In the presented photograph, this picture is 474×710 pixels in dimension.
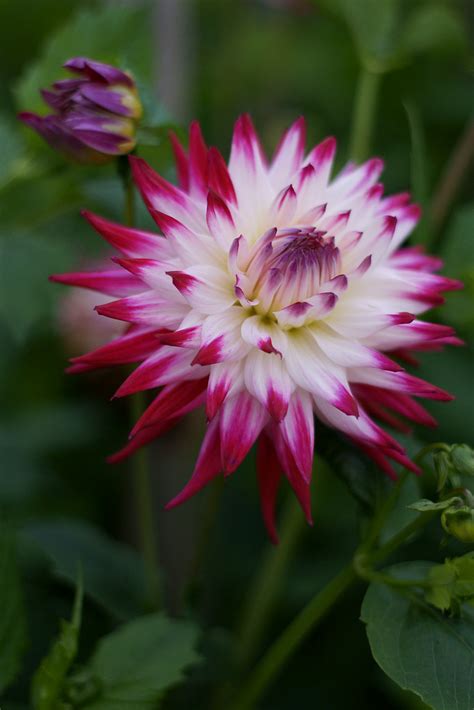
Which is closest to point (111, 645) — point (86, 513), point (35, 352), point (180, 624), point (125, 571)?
point (180, 624)

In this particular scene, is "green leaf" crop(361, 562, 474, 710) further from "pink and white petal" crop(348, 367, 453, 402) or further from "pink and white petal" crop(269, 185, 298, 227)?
"pink and white petal" crop(269, 185, 298, 227)

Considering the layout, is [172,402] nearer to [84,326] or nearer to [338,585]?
[338,585]

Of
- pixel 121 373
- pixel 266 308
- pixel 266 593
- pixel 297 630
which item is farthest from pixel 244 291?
pixel 121 373

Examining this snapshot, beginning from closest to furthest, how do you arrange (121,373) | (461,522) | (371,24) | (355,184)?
1. (461,522)
2. (355,184)
3. (371,24)
4. (121,373)

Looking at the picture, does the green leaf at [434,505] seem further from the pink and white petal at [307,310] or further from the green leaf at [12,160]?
the green leaf at [12,160]

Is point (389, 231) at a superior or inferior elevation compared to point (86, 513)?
superior

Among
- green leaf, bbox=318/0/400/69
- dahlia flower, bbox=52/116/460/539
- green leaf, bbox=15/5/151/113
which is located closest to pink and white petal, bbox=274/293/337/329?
dahlia flower, bbox=52/116/460/539

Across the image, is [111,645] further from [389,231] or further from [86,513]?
[86,513]
